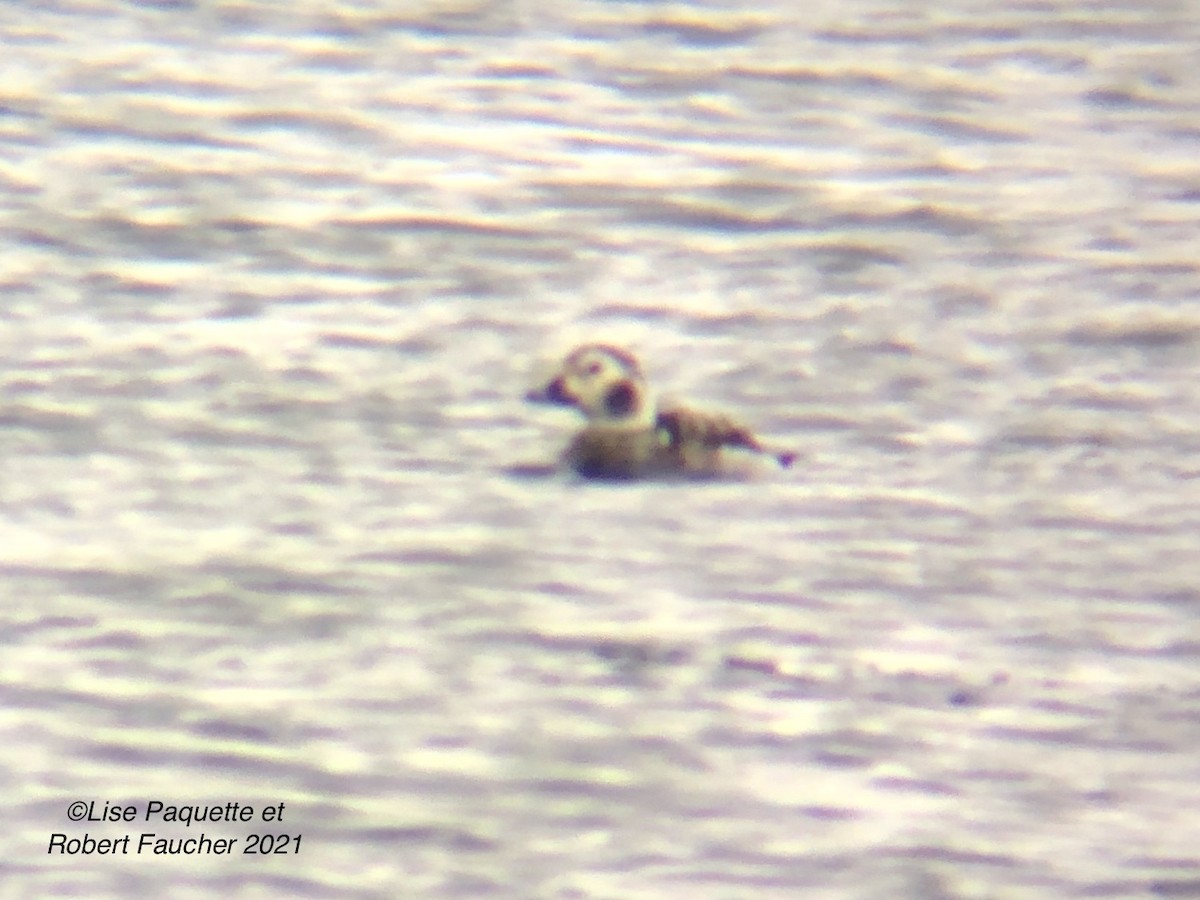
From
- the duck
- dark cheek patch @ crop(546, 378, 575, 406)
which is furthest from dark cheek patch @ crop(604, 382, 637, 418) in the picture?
dark cheek patch @ crop(546, 378, 575, 406)

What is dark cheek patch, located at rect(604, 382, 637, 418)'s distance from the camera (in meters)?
4.49

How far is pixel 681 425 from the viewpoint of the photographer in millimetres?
4496

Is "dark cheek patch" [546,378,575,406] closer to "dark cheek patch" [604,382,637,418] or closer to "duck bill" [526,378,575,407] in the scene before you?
"duck bill" [526,378,575,407]

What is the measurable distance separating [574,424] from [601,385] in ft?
0.65

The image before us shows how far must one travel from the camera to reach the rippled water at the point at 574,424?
340 cm

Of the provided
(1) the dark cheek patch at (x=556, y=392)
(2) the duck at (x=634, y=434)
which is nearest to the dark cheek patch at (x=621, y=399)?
(2) the duck at (x=634, y=434)

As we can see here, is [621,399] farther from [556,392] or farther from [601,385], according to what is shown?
[556,392]

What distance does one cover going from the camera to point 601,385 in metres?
4.54

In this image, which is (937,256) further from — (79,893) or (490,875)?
(79,893)

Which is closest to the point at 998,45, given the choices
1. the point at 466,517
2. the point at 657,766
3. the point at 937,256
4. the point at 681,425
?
the point at 937,256

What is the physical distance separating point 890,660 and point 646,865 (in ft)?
2.48

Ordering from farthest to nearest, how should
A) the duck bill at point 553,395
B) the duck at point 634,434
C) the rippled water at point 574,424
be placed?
the duck bill at point 553,395
the duck at point 634,434
the rippled water at point 574,424

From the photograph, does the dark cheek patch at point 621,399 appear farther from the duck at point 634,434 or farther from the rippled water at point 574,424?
the rippled water at point 574,424

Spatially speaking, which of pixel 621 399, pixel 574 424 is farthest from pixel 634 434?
pixel 574 424
